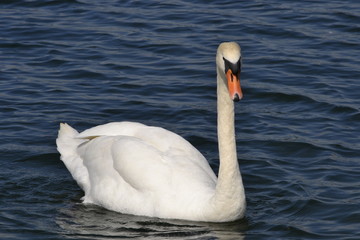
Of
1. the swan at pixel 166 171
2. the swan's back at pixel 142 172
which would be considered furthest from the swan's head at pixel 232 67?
the swan's back at pixel 142 172

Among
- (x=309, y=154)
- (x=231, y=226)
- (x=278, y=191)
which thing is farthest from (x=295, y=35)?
(x=231, y=226)

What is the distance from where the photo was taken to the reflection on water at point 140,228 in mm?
9039

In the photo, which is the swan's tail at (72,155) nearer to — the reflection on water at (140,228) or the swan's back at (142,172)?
the swan's back at (142,172)

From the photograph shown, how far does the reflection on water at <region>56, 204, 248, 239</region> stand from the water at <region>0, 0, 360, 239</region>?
2cm

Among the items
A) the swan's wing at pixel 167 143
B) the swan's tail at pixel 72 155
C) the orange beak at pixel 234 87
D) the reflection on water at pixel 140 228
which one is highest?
the orange beak at pixel 234 87

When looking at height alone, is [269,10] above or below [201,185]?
above

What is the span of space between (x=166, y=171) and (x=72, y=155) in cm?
164

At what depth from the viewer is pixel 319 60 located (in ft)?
47.3

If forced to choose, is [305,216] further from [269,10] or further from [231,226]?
[269,10]

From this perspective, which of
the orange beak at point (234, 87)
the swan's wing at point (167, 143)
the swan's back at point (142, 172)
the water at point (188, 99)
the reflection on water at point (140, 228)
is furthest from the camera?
the swan's wing at point (167, 143)

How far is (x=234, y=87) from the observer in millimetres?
8375

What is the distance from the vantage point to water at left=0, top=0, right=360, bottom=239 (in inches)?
374

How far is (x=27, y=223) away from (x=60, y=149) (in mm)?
1643

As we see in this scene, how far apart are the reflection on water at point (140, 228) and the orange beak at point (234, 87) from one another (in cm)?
148
